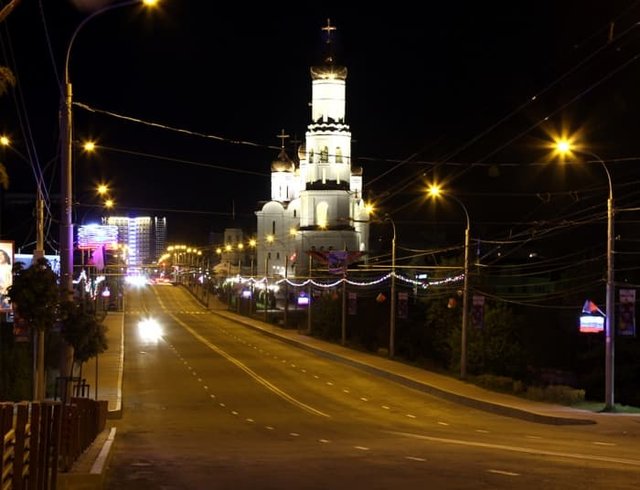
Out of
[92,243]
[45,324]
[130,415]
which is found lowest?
[130,415]

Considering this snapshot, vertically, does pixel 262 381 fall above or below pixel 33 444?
below

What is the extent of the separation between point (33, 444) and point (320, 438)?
15.9 meters

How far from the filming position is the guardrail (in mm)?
9705

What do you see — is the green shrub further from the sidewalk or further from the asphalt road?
the sidewalk

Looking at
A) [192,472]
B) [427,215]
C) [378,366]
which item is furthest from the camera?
[427,215]

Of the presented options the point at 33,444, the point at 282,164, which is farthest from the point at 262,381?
the point at 282,164

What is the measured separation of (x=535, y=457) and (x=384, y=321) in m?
71.5

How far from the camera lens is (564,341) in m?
77.1

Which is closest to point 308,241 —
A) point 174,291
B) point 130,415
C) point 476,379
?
point 174,291

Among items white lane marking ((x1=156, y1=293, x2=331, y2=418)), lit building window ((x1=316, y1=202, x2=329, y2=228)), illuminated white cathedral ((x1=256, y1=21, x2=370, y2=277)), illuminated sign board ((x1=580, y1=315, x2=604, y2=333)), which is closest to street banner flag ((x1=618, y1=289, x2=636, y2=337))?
illuminated sign board ((x1=580, y1=315, x2=604, y2=333))

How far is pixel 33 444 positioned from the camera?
10688 millimetres

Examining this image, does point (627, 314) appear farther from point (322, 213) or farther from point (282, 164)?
point (282, 164)

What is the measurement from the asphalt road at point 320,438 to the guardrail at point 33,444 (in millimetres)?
3321

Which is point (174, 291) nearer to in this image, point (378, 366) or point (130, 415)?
point (378, 366)
